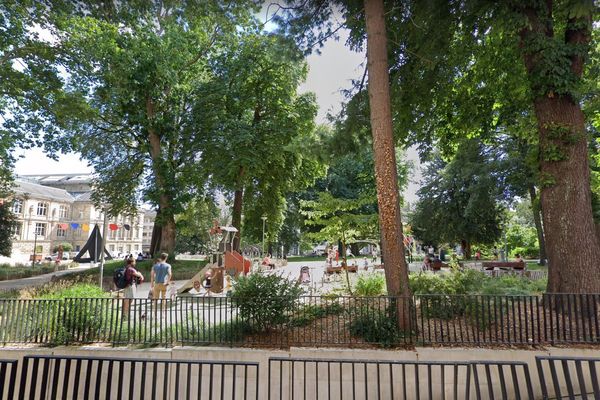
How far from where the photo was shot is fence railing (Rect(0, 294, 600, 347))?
6.34 metres

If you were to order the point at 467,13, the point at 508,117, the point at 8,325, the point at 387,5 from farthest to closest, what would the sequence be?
1. the point at 508,117
2. the point at 387,5
3. the point at 467,13
4. the point at 8,325

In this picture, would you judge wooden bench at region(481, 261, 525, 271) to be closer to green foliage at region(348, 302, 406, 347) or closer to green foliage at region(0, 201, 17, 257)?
green foliage at region(348, 302, 406, 347)

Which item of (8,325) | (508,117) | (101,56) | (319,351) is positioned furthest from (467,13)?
(101,56)

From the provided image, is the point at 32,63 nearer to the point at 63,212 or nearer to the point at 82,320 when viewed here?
the point at 82,320

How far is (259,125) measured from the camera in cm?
2358

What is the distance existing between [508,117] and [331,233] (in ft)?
22.1

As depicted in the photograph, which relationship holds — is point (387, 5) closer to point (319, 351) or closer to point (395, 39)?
point (395, 39)

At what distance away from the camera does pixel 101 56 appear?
14.2 m

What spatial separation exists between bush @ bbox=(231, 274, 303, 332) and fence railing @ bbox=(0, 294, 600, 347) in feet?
0.06

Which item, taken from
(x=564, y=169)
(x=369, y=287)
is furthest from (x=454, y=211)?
(x=564, y=169)

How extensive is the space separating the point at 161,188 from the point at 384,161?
17643 mm

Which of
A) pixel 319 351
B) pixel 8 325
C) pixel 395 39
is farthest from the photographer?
pixel 395 39

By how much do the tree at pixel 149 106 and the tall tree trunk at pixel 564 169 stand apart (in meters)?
12.5

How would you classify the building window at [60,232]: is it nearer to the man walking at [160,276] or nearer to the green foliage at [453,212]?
the green foliage at [453,212]
